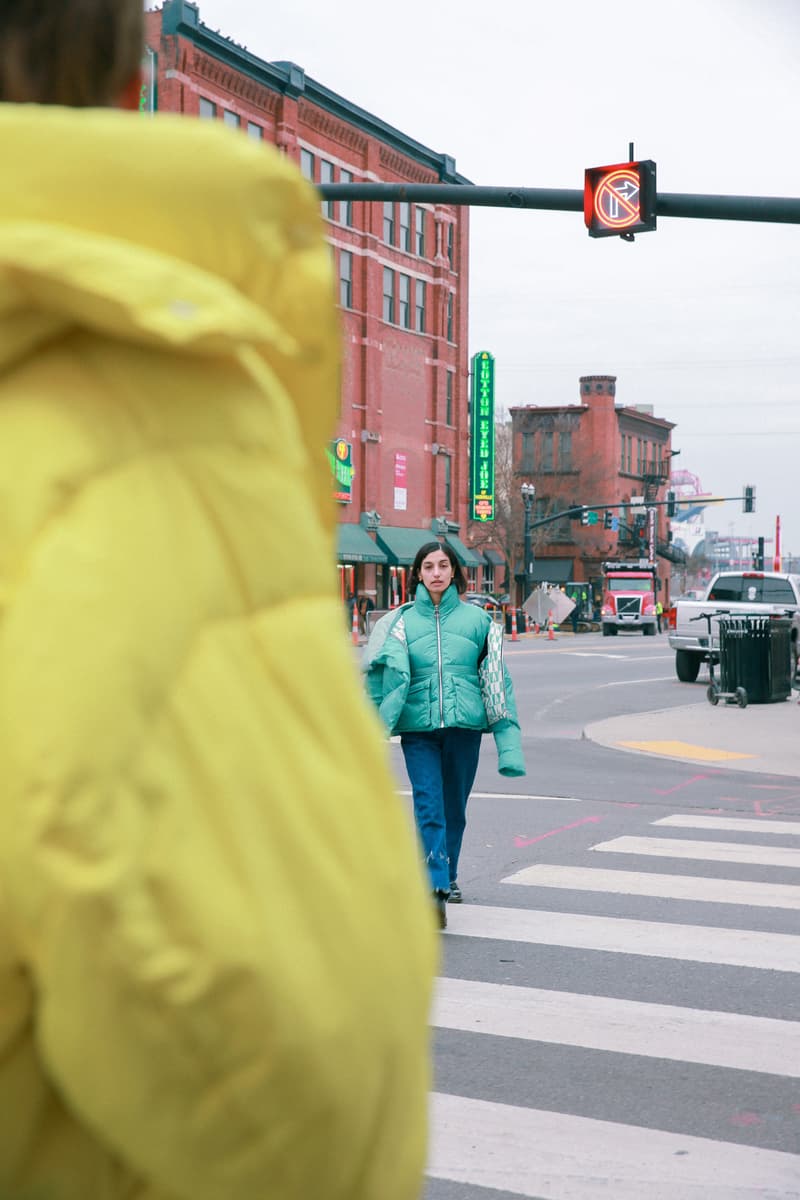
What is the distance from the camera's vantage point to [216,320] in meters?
0.97

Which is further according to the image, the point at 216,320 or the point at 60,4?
the point at 60,4

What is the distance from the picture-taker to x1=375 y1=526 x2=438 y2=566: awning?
1863 inches

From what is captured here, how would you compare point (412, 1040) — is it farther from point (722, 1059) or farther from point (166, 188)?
point (722, 1059)

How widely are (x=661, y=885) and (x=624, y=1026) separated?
2.80m

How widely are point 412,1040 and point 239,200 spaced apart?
0.65 meters

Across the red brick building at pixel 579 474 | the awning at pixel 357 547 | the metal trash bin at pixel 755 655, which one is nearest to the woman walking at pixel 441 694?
the metal trash bin at pixel 755 655

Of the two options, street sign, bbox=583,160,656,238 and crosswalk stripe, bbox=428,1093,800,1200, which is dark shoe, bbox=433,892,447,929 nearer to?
crosswalk stripe, bbox=428,1093,800,1200

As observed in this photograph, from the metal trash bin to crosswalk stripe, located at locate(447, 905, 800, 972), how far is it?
1372cm

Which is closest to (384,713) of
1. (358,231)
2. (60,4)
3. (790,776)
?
(60,4)

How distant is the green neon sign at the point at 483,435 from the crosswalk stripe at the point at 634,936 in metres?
Answer: 48.3

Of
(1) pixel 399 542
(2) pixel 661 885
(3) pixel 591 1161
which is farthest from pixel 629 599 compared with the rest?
(3) pixel 591 1161

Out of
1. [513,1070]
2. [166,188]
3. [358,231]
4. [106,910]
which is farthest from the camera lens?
[358,231]

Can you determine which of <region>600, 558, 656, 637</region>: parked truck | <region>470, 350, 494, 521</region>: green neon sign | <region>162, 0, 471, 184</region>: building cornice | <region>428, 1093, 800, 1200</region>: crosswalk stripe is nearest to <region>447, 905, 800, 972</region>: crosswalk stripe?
<region>428, 1093, 800, 1200</region>: crosswalk stripe

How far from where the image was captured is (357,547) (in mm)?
45219
